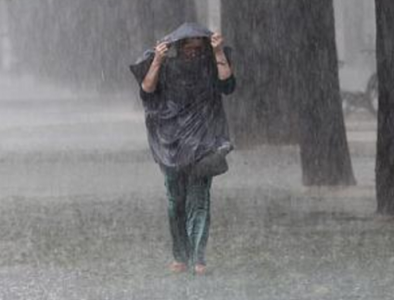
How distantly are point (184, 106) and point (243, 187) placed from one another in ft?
20.3

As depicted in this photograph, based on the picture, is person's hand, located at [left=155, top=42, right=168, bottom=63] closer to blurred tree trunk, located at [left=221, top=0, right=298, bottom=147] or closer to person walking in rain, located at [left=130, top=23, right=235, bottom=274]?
person walking in rain, located at [left=130, top=23, right=235, bottom=274]

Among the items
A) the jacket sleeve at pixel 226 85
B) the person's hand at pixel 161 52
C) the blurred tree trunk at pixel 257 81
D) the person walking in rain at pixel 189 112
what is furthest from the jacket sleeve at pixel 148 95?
the blurred tree trunk at pixel 257 81

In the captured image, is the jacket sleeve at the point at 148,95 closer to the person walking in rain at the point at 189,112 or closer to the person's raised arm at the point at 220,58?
the person walking in rain at the point at 189,112

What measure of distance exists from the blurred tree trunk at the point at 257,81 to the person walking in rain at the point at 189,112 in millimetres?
10091

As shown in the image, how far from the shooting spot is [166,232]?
11.8m

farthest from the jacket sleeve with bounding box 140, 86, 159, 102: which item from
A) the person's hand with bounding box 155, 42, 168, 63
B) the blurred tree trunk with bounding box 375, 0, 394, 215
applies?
the blurred tree trunk with bounding box 375, 0, 394, 215

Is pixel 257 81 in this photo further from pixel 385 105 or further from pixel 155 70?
pixel 155 70

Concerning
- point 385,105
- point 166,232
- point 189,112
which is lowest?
point 166,232

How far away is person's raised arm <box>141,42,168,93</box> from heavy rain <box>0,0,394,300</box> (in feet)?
0.11

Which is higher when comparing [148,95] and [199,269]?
[148,95]

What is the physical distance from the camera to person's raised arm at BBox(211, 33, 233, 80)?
9.02 meters

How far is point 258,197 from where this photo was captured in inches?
561

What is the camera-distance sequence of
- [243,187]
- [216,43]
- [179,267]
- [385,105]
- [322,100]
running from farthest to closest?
1. [243,187]
2. [322,100]
3. [385,105]
4. [179,267]
5. [216,43]

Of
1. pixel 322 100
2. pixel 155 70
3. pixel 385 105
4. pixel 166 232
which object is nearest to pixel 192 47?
pixel 155 70
